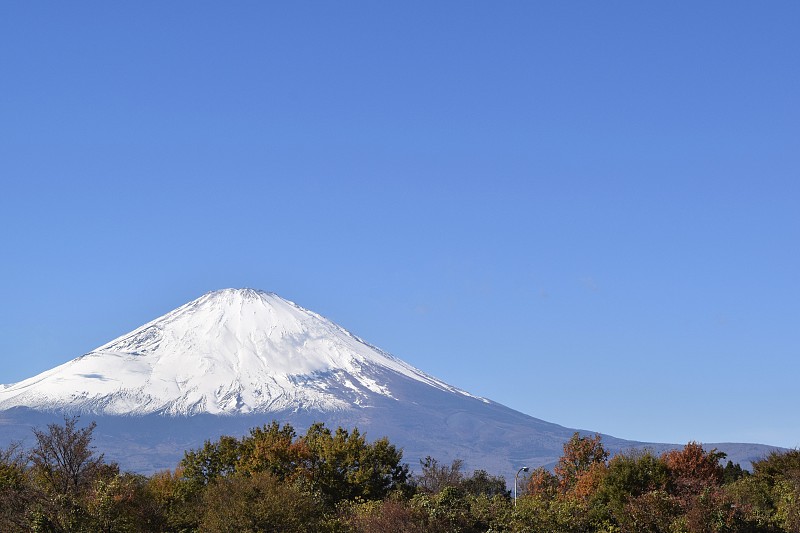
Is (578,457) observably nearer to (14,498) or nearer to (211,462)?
(211,462)

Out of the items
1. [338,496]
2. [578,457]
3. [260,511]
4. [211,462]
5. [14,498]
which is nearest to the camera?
[260,511]

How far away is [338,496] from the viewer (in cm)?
7156

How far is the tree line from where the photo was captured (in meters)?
51.4

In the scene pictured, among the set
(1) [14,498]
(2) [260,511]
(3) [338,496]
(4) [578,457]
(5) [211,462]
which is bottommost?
(1) [14,498]

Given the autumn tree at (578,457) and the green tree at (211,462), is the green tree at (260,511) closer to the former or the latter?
the green tree at (211,462)

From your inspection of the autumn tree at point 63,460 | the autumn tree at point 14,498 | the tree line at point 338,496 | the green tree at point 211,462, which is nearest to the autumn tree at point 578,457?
the tree line at point 338,496

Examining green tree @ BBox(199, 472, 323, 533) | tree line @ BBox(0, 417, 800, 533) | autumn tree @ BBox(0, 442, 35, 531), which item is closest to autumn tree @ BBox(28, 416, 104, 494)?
tree line @ BBox(0, 417, 800, 533)

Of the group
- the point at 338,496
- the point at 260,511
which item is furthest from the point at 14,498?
the point at 338,496

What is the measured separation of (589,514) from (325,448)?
2113 cm

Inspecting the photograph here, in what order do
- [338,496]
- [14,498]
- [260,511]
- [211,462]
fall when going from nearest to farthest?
[260,511] → [14,498] → [338,496] → [211,462]

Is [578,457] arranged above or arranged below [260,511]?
above

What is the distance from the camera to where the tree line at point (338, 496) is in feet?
169

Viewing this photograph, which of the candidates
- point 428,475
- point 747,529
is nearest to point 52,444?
point 747,529

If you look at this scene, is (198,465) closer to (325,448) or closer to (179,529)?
(325,448)
